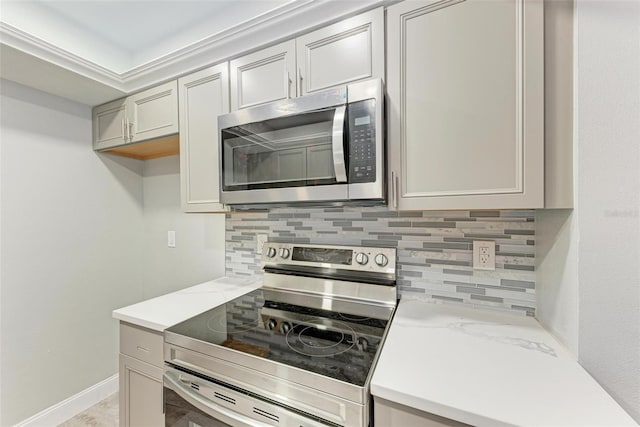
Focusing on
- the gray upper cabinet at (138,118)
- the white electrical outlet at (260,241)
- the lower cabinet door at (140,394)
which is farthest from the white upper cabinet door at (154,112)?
the lower cabinet door at (140,394)

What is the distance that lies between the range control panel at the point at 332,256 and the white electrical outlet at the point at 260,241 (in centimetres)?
8

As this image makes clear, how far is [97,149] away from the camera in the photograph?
1.91 meters

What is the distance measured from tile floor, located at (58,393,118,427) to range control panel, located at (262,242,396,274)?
4.98 feet

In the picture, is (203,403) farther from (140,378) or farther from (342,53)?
(342,53)

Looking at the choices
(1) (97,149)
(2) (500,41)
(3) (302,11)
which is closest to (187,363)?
(3) (302,11)

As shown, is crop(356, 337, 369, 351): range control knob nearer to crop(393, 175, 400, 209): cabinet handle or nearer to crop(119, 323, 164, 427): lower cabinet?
crop(393, 175, 400, 209): cabinet handle

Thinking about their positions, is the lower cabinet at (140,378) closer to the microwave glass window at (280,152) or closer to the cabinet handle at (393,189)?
the microwave glass window at (280,152)

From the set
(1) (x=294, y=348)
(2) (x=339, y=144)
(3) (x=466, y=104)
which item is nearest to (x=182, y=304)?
(1) (x=294, y=348)

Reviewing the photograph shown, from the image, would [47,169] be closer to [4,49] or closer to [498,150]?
[4,49]

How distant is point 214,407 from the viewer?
896 millimetres

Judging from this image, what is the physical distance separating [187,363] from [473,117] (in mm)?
1361

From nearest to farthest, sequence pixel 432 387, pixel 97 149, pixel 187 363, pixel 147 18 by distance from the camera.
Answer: pixel 432 387 → pixel 187 363 → pixel 147 18 → pixel 97 149

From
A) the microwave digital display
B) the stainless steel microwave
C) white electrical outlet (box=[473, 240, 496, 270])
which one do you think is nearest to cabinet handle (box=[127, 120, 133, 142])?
the stainless steel microwave

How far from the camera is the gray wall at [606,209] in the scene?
644 millimetres
